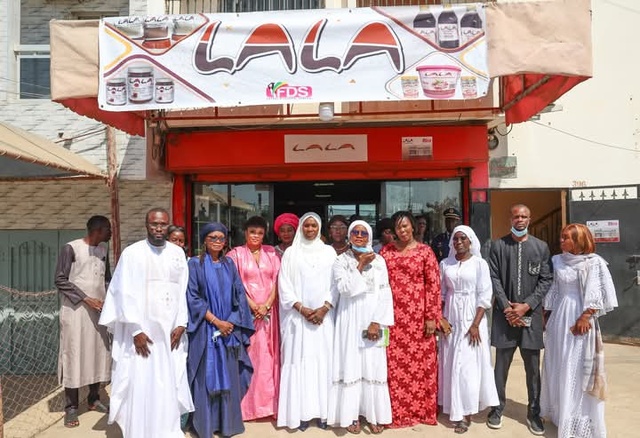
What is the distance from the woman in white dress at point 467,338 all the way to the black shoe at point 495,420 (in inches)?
3.8

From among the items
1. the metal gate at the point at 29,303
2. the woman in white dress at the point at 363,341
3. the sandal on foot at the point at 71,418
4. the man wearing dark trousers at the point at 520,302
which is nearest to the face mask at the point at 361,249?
the woman in white dress at the point at 363,341

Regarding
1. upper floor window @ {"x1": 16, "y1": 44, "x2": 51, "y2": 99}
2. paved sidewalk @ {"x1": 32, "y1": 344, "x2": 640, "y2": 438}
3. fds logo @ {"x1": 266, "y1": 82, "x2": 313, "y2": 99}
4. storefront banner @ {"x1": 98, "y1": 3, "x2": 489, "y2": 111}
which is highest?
upper floor window @ {"x1": 16, "y1": 44, "x2": 51, "y2": 99}

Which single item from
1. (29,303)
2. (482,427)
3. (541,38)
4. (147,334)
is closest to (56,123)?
(29,303)

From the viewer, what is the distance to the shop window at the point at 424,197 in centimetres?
729

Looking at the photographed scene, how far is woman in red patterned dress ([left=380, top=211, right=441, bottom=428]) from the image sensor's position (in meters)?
4.43

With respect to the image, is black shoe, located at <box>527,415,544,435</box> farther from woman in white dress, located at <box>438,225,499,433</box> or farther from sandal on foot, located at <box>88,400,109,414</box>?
sandal on foot, located at <box>88,400,109,414</box>

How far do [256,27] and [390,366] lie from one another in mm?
3024

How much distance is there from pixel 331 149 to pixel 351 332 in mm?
3003

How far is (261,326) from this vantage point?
4664 millimetres

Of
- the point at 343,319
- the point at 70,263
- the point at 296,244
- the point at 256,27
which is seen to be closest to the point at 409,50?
the point at 256,27

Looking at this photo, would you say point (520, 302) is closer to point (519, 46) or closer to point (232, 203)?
point (519, 46)

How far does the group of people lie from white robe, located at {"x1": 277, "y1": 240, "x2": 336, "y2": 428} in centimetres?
1

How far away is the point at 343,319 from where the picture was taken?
440 cm

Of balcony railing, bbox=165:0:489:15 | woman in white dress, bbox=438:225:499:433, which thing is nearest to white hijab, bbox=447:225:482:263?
woman in white dress, bbox=438:225:499:433
